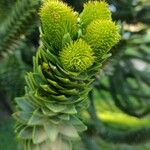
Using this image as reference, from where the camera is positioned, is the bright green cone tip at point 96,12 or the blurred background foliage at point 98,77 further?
the blurred background foliage at point 98,77

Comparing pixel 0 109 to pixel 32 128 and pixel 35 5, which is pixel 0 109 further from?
pixel 32 128

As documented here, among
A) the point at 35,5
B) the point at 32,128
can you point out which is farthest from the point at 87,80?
the point at 35,5

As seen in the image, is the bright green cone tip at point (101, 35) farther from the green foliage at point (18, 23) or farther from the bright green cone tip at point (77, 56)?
the green foliage at point (18, 23)

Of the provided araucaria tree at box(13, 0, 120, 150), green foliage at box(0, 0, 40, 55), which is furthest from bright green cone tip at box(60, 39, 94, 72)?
green foliage at box(0, 0, 40, 55)

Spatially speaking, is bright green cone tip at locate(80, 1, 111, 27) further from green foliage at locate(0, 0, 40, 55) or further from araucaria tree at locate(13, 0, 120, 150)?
green foliage at locate(0, 0, 40, 55)

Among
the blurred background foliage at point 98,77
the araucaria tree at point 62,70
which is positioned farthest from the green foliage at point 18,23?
the araucaria tree at point 62,70

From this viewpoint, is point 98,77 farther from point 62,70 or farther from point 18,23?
point 62,70
